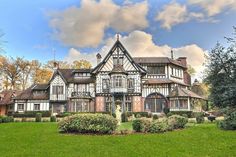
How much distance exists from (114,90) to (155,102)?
6.93 m

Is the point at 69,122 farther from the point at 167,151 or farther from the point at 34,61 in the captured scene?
the point at 34,61

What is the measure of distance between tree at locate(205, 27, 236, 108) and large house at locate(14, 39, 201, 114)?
20.1 m

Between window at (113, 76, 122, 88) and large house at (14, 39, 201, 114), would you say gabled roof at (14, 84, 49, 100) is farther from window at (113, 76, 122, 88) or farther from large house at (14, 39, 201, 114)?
window at (113, 76, 122, 88)

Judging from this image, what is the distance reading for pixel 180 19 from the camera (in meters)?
23.9

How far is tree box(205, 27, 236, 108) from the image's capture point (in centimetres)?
1847

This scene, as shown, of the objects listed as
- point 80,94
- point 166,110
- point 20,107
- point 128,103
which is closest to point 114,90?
point 128,103

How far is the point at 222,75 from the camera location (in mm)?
19578

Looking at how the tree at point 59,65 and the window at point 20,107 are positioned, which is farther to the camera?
the tree at point 59,65

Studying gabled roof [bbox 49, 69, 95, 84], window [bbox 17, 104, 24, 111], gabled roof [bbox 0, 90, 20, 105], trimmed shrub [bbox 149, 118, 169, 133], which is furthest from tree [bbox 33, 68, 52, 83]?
trimmed shrub [bbox 149, 118, 169, 133]

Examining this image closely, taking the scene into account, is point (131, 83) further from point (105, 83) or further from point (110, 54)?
point (110, 54)

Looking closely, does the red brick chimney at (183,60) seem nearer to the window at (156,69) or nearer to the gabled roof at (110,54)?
the window at (156,69)

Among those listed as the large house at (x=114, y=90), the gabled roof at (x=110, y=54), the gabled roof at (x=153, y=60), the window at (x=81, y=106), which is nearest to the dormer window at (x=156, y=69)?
the large house at (x=114, y=90)

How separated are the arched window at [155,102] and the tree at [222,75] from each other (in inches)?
863

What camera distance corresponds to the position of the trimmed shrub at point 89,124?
16425 millimetres
